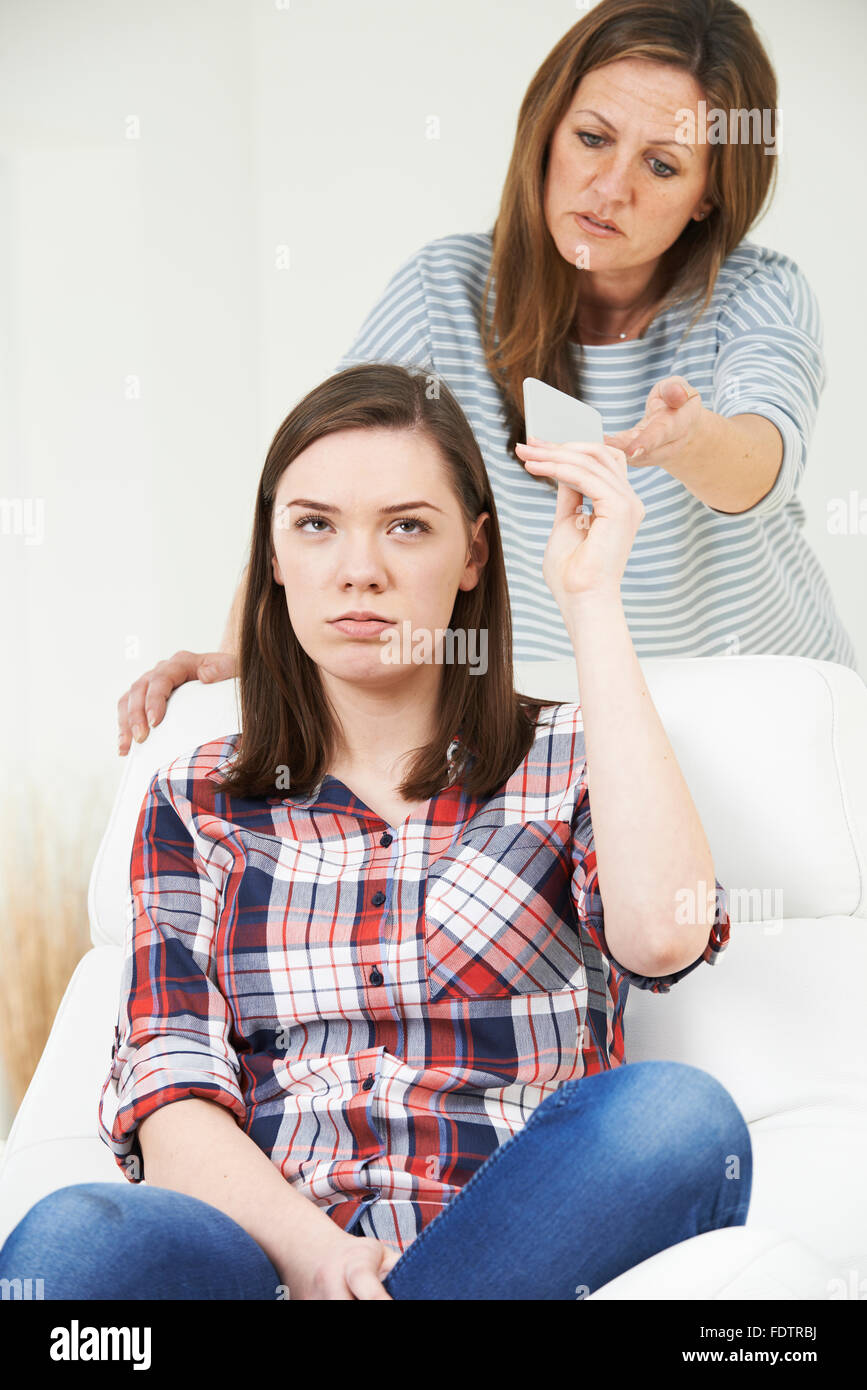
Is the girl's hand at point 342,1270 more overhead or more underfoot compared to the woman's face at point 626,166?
more underfoot

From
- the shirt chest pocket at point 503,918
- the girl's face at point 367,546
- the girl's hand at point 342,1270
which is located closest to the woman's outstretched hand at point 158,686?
the girl's face at point 367,546

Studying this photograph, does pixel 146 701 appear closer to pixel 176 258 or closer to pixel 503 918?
pixel 503 918

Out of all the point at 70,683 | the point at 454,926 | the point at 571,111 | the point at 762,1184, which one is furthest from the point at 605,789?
the point at 70,683

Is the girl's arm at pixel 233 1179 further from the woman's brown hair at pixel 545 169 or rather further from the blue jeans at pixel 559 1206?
the woman's brown hair at pixel 545 169

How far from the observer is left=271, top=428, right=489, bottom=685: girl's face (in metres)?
1.24

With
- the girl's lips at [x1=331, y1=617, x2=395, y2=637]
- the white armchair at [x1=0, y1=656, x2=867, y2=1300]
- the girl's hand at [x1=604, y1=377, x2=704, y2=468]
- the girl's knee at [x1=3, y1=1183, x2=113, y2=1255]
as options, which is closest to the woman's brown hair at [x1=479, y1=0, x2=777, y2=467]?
the girl's hand at [x1=604, y1=377, x2=704, y2=468]

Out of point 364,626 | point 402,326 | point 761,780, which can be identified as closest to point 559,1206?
point 364,626

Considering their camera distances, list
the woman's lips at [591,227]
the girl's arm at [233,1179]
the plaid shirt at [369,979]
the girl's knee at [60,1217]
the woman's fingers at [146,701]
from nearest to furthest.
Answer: the girl's knee at [60,1217], the girl's arm at [233,1179], the plaid shirt at [369,979], the woman's fingers at [146,701], the woman's lips at [591,227]

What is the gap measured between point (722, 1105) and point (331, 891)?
1.44 feet

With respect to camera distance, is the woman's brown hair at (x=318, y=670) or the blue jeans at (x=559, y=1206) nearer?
the blue jeans at (x=559, y=1206)

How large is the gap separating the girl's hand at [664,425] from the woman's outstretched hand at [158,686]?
0.55m

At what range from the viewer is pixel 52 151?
107 inches

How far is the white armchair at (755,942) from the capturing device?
1231 millimetres

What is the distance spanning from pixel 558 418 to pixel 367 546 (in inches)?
8.9
